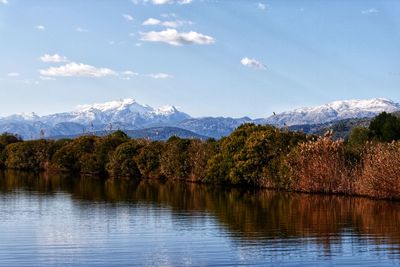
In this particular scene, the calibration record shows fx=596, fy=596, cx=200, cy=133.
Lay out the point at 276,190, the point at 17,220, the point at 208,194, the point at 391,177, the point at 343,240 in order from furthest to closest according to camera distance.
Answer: the point at 276,190 < the point at 208,194 < the point at 391,177 < the point at 17,220 < the point at 343,240

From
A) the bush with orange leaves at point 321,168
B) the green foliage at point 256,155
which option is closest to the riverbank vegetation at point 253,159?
the bush with orange leaves at point 321,168

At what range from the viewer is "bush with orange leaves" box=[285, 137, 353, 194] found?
68750 millimetres

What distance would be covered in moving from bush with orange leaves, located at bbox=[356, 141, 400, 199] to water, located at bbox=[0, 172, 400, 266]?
87.9 inches

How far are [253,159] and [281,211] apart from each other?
29577mm

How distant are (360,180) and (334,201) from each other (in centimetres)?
615

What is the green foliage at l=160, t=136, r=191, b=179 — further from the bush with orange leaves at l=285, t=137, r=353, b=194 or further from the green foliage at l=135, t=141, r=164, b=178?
the bush with orange leaves at l=285, t=137, r=353, b=194

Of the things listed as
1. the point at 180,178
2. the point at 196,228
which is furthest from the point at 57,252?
the point at 180,178

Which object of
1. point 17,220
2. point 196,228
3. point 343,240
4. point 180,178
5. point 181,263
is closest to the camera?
point 181,263

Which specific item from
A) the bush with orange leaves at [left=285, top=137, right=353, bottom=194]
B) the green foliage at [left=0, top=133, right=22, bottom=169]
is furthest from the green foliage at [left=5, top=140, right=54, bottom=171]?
the bush with orange leaves at [left=285, top=137, right=353, bottom=194]

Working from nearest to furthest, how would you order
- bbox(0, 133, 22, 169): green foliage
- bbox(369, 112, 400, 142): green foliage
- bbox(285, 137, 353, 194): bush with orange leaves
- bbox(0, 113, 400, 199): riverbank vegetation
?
bbox(0, 113, 400, 199): riverbank vegetation < bbox(285, 137, 353, 194): bush with orange leaves < bbox(369, 112, 400, 142): green foliage < bbox(0, 133, 22, 169): green foliage

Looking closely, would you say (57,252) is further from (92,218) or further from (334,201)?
(334,201)

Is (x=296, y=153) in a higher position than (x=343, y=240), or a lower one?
higher

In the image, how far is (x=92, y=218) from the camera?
45.0m

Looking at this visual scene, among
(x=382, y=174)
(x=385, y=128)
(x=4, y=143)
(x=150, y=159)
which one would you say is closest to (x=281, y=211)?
(x=382, y=174)
